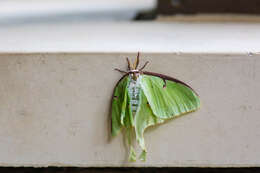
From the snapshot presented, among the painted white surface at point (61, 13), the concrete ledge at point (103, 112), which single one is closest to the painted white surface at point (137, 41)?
the concrete ledge at point (103, 112)

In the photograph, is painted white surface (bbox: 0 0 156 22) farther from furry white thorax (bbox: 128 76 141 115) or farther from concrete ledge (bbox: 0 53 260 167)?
furry white thorax (bbox: 128 76 141 115)

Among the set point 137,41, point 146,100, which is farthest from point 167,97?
point 137,41

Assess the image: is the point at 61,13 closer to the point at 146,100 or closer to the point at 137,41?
the point at 137,41

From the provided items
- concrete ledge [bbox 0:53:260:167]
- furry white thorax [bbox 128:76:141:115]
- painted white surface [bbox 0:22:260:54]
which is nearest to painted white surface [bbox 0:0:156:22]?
painted white surface [bbox 0:22:260:54]

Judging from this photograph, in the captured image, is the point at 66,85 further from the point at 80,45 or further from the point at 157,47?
the point at 157,47

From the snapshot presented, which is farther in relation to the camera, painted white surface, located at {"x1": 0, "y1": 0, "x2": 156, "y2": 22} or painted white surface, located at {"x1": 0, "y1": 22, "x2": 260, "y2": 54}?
painted white surface, located at {"x1": 0, "y1": 0, "x2": 156, "y2": 22}

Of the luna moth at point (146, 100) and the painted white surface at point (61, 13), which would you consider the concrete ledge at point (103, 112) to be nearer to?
the luna moth at point (146, 100)

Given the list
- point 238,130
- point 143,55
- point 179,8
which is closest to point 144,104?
point 143,55
